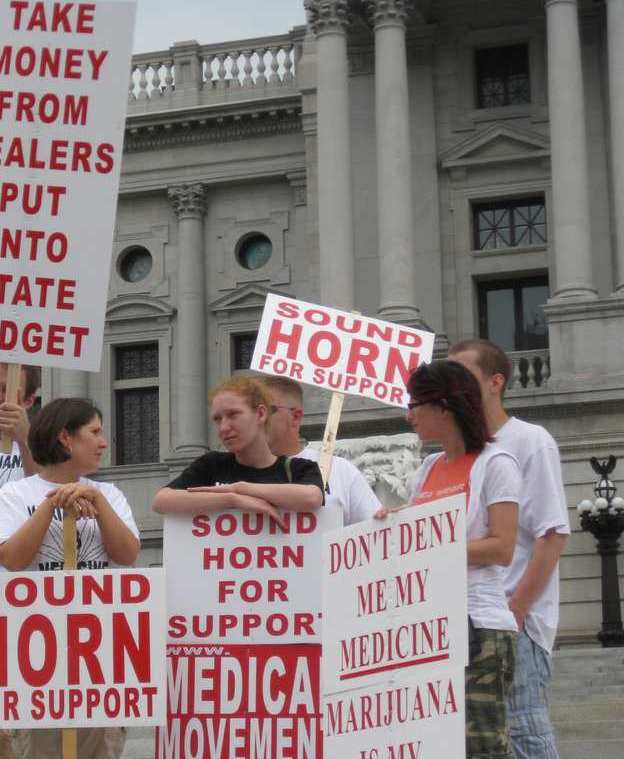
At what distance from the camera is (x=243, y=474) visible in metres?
6.85

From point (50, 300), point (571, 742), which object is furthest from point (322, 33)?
point (50, 300)

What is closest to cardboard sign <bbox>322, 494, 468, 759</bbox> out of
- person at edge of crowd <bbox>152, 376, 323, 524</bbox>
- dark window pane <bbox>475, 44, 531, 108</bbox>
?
person at edge of crowd <bbox>152, 376, 323, 524</bbox>

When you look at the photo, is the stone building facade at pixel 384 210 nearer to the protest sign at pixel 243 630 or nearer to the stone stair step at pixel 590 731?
the stone stair step at pixel 590 731

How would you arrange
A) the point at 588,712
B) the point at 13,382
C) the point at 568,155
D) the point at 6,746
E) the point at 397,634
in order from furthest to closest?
A: the point at 568,155 < the point at 588,712 < the point at 13,382 < the point at 6,746 < the point at 397,634

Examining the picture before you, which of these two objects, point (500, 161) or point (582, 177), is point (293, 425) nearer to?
point (582, 177)

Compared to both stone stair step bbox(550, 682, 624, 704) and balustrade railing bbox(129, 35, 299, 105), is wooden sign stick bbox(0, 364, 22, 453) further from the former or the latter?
balustrade railing bbox(129, 35, 299, 105)

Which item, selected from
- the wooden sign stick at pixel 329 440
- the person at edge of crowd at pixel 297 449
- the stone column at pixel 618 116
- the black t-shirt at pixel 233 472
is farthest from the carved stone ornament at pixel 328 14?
the black t-shirt at pixel 233 472

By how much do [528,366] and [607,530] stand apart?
14.1 ft

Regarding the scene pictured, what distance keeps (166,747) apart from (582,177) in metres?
23.5

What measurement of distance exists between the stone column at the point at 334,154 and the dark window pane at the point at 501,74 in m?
2.85

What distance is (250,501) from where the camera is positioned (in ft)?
21.6

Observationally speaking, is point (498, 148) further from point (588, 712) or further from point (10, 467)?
point (10, 467)

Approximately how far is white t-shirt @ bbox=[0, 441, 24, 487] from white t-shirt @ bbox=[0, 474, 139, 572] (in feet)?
2.44

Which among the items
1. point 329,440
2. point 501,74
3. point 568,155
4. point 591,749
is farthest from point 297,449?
point 501,74
